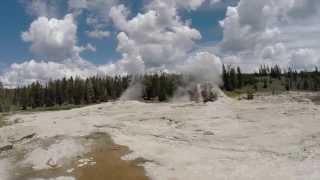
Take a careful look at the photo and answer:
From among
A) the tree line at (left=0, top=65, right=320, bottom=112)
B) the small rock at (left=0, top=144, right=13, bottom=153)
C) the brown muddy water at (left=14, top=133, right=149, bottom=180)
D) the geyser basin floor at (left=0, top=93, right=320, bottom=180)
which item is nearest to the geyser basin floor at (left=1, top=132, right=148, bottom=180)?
the brown muddy water at (left=14, top=133, right=149, bottom=180)

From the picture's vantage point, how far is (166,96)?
376 feet

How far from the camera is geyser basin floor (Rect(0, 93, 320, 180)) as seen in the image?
1080 inches

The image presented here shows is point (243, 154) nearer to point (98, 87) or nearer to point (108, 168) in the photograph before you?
point (108, 168)

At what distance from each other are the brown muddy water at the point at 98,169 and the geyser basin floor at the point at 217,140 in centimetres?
81

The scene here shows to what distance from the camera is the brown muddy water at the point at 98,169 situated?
27.9 metres

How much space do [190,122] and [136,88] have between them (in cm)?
7511

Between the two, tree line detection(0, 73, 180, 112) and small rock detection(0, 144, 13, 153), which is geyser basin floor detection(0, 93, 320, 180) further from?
tree line detection(0, 73, 180, 112)

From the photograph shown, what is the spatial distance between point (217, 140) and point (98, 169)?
12.6 meters

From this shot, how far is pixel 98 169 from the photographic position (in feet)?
96.6

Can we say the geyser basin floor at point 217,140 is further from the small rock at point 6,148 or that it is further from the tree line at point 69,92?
the tree line at point 69,92

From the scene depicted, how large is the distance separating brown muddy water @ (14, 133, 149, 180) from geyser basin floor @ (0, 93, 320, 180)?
2.66 feet

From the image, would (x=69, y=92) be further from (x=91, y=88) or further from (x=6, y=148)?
(x=6, y=148)

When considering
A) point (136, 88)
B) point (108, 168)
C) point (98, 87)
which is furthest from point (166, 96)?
point (108, 168)

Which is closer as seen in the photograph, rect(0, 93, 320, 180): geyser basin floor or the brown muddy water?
rect(0, 93, 320, 180): geyser basin floor
